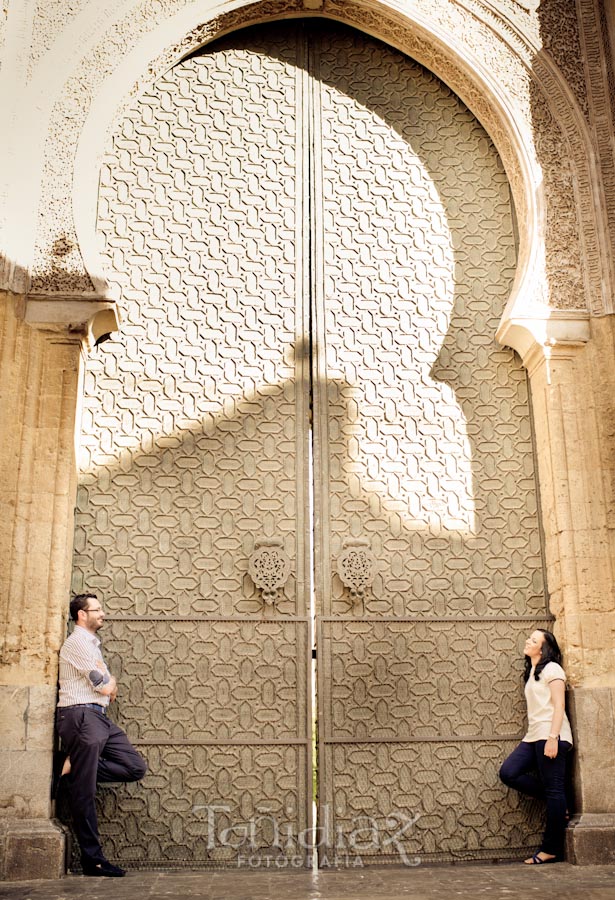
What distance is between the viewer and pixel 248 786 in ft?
15.0

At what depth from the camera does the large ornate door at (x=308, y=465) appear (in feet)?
Result: 15.2

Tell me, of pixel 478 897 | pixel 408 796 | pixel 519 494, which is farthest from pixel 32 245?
pixel 478 897

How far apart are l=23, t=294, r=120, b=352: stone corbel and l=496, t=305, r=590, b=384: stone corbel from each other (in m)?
2.25

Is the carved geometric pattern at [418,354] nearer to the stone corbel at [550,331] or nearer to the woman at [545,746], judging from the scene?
the stone corbel at [550,331]

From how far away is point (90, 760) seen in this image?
4172 mm

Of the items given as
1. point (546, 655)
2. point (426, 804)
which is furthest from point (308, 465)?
point (426, 804)

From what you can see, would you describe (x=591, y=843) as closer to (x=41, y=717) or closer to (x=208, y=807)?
(x=208, y=807)

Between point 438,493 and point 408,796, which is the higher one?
point 438,493

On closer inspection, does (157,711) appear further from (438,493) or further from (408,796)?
Answer: (438,493)

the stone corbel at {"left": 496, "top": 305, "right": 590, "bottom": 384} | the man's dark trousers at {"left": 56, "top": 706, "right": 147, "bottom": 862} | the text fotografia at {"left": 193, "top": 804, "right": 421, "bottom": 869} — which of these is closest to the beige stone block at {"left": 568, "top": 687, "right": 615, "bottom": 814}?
the text fotografia at {"left": 193, "top": 804, "right": 421, "bottom": 869}

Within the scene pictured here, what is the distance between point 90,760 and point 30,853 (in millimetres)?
476

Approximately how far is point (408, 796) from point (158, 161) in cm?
390

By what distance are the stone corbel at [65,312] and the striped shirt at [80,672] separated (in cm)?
160

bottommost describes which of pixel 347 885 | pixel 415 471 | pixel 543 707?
pixel 347 885
